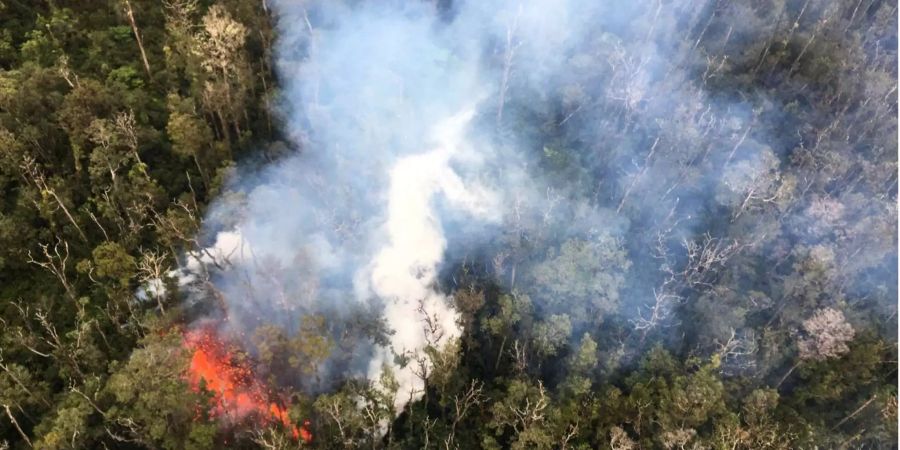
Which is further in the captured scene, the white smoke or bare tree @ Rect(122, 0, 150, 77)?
bare tree @ Rect(122, 0, 150, 77)

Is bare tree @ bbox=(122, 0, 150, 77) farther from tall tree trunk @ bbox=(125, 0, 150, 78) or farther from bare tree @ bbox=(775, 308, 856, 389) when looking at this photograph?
bare tree @ bbox=(775, 308, 856, 389)

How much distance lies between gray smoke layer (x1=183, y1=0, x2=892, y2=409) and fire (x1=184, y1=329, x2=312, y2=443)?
2.05m

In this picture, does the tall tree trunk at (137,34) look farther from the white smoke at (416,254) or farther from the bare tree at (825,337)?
the bare tree at (825,337)

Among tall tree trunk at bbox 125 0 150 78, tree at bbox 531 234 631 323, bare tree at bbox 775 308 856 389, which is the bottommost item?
bare tree at bbox 775 308 856 389

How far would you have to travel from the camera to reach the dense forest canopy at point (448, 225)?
28.7m

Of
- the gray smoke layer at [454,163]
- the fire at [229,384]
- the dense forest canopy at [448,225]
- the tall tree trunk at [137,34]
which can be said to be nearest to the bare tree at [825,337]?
the dense forest canopy at [448,225]

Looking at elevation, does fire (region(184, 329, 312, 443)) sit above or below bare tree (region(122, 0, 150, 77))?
below

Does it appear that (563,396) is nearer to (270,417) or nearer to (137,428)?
(270,417)

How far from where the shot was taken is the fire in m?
28.2

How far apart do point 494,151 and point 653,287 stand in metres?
13.1

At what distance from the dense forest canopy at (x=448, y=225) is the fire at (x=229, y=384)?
15 centimetres

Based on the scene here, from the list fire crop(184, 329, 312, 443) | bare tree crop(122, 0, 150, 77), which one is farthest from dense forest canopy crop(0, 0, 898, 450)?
bare tree crop(122, 0, 150, 77)

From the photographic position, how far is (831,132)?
39.7 m

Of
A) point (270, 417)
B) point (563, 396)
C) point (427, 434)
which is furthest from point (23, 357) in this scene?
point (563, 396)
